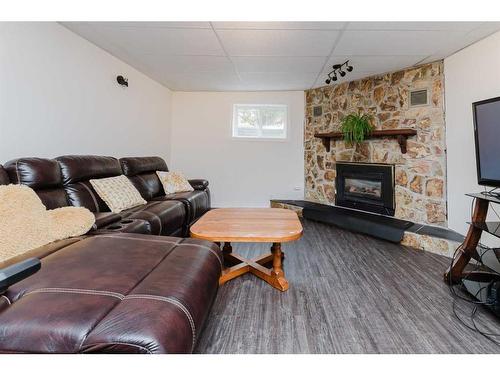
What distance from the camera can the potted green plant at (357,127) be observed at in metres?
3.55

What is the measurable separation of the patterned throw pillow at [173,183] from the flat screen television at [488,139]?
10.4 ft

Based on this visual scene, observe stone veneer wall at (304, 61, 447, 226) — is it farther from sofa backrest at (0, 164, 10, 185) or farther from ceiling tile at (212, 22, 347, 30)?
sofa backrest at (0, 164, 10, 185)

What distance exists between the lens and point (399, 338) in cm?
141

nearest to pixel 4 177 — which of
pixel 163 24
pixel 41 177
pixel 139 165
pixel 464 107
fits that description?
pixel 41 177

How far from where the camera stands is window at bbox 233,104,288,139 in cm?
477

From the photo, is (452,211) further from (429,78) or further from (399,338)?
(399,338)

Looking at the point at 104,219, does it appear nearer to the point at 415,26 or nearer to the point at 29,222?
the point at 29,222

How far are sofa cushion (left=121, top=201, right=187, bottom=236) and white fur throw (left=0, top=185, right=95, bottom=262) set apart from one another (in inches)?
18.4

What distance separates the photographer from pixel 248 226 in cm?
200

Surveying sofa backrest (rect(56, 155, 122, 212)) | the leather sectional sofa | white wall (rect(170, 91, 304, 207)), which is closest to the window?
white wall (rect(170, 91, 304, 207))

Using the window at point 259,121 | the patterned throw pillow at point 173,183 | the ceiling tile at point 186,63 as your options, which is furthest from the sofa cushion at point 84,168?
the window at point 259,121

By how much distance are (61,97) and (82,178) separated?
A: 2.72ft

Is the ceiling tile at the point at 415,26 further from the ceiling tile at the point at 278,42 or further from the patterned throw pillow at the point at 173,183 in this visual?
the patterned throw pillow at the point at 173,183

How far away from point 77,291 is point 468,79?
364cm
